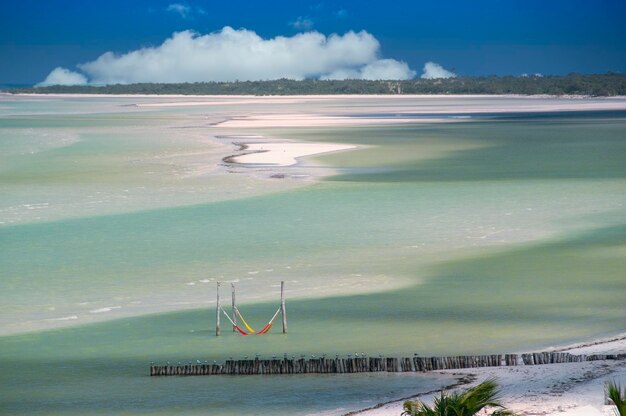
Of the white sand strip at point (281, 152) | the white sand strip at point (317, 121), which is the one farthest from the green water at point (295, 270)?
the white sand strip at point (317, 121)

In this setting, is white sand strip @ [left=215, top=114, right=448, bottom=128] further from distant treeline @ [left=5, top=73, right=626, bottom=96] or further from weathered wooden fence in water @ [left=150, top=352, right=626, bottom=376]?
distant treeline @ [left=5, top=73, right=626, bottom=96]

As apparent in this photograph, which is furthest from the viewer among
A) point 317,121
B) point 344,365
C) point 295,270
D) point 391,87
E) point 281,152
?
point 391,87

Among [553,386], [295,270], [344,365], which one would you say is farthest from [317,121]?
[553,386]

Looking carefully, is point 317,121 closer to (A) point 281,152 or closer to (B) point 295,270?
(A) point 281,152

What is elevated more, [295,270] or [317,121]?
[317,121]

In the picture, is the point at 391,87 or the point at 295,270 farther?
the point at 391,87

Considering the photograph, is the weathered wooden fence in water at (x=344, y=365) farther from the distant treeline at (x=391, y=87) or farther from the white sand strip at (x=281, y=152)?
the distant treeline at (x=391, y=87)

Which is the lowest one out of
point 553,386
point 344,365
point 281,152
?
point 344,365
